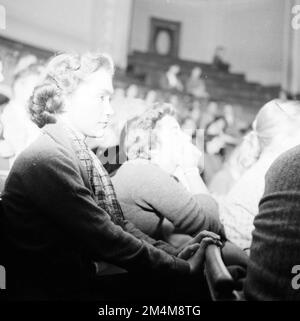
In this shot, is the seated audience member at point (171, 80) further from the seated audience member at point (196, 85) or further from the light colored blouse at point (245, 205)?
the light colored blouse at point (245, 205)

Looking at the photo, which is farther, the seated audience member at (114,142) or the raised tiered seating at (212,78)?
the raised tiered seating at (212,78)

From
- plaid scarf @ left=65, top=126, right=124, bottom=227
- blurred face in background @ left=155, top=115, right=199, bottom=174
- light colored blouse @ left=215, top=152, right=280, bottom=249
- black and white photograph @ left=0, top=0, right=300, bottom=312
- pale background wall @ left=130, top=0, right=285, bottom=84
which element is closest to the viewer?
black and white photograph @ left=0, top=0, right=300, bottom=312

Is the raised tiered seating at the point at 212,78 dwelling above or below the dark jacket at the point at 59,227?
above

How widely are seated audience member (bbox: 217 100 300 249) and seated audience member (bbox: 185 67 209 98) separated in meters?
0.39

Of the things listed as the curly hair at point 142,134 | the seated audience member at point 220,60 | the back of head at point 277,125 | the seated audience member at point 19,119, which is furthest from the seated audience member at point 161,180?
the seated audience member at point 220,60

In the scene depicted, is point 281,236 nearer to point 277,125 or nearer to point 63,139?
point 63,139

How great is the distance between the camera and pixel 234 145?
1539mm

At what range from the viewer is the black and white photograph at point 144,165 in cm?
84

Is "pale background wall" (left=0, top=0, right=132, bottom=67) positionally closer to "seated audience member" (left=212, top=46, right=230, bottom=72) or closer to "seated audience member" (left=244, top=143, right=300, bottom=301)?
"seated audience member" (left=212, top=46, right=230, bottom=72)

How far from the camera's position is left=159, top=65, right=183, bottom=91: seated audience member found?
1.60 meters

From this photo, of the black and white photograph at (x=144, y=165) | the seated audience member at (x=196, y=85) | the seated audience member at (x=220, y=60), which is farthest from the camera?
the seated audience member at (x=220, y=60)

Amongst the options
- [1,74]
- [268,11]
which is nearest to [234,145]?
[268,11]

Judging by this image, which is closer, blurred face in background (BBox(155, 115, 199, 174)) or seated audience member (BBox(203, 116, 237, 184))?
blurred face in background (BBox(155, 115, 199, 174))

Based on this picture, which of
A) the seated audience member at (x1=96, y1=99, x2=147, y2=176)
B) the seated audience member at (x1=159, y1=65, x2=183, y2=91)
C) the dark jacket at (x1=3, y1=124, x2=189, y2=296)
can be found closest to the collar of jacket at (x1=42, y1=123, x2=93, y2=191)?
the dark jacket at (x1=3, y1=124, x2=189, y2=296)
